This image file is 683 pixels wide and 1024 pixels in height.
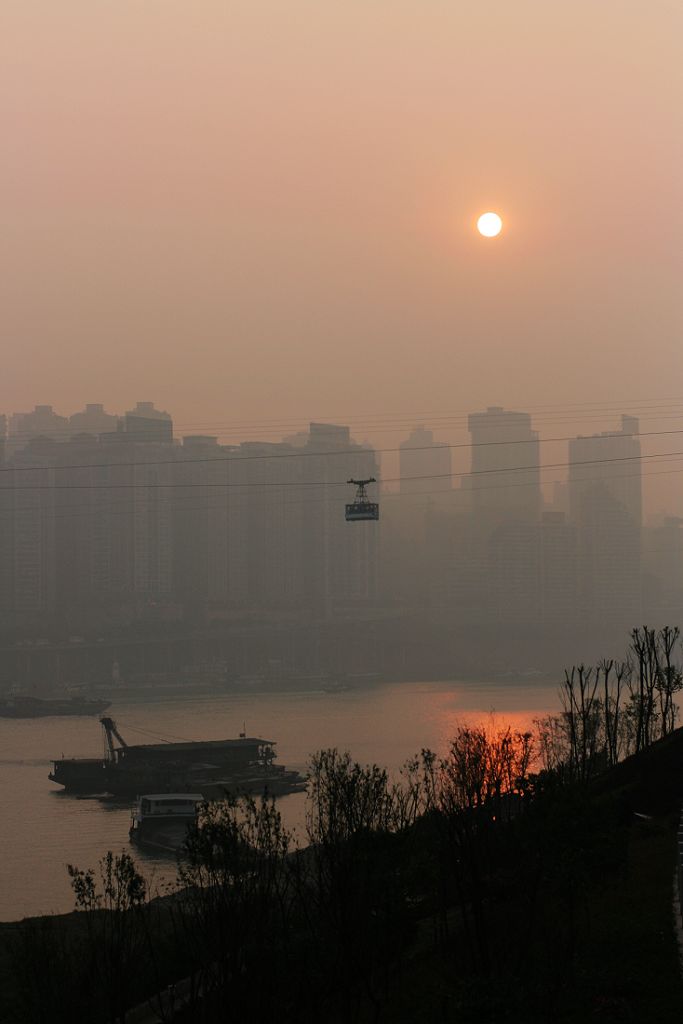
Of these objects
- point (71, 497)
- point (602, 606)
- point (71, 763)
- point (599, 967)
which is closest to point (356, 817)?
point (599, 967)

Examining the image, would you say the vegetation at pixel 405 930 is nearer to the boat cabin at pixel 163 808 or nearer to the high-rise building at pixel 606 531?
the boat cabin at pixel 163 808

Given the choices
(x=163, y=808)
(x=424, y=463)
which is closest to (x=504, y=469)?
(x=424, y=463)

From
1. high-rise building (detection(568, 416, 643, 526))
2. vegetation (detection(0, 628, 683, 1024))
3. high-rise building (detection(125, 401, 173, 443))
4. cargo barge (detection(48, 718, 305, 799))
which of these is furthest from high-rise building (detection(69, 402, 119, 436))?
vegetation (detection(0, 628, 683, 1024))

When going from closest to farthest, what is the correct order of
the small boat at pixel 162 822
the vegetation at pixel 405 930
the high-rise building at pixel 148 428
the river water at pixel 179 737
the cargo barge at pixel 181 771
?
the vegetation at pixel 405 930 → the river water at pixel 179 737 → the small boat at pixel 162 822 → the cargo barge at pixel 181 771 → the high-rise building at pixel 148 428

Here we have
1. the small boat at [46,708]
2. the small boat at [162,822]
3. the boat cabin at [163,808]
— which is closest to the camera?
the small boat at [162,822]

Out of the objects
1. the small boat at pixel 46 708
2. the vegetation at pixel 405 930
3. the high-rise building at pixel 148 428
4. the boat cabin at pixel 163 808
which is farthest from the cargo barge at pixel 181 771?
the high-rise building at pixel 148 428

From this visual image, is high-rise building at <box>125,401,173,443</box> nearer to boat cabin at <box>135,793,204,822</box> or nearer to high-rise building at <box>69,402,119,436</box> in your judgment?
high-rise building at <box>69,402,119,436</box>

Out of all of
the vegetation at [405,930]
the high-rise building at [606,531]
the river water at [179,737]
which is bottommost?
the river water at [179,737]
